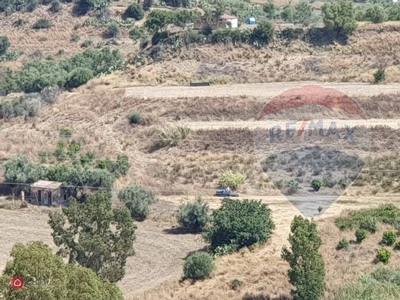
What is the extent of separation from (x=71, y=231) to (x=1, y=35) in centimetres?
5701

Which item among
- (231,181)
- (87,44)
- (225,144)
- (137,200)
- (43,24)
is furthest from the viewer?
(43,24)

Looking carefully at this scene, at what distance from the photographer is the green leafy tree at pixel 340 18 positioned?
201 ft

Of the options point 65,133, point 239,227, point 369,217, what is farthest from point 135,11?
point 369,217

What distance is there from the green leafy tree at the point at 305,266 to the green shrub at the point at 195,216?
31.0ft

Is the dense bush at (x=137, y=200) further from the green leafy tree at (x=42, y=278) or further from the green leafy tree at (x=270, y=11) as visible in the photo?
the green leafy tree at (x=270, y=11)

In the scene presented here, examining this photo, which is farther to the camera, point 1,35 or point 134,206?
point 1,35

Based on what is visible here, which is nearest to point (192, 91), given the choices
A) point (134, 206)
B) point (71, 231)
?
point (134, 206)

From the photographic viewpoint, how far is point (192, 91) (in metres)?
54.9

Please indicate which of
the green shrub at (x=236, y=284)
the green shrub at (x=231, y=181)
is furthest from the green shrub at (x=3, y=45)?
the green shrub at (x=236, y=284)

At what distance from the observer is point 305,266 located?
27297mm

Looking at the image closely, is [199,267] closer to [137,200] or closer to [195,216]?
[195,216]

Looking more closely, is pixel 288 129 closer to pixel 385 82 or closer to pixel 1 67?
pixel 385 82

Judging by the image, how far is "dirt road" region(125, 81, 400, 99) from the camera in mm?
52688

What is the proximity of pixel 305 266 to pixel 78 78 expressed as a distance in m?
35.1
